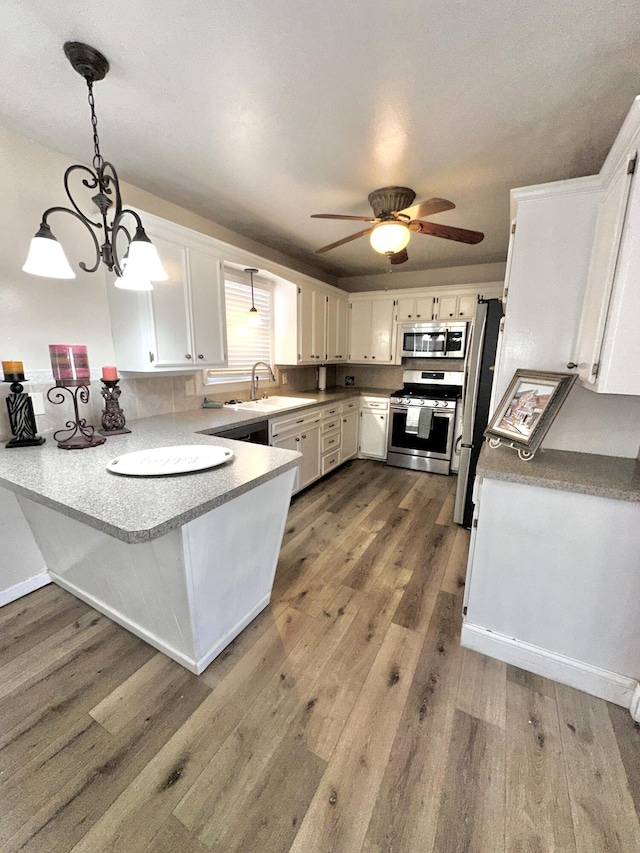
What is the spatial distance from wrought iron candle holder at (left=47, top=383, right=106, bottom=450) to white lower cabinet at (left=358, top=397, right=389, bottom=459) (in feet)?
10.2

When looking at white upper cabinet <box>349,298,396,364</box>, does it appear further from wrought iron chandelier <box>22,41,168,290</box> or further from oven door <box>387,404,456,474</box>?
wrought iron chandelier <box>22,41,168,290</box>

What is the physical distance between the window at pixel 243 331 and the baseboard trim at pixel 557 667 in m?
2.69

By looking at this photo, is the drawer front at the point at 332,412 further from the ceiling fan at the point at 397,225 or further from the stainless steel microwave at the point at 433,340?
the ceiling fan at the point at 397,225

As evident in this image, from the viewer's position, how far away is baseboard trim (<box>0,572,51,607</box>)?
1.87m

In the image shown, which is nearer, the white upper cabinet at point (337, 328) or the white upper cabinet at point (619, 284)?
the white upper cabinet at point (619, 284)

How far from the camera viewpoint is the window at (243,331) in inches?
126

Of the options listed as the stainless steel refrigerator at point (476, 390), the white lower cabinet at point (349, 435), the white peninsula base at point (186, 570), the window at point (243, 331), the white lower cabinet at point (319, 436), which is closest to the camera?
the white peninsula base at point (186, 570)

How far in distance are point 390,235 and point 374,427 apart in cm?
254

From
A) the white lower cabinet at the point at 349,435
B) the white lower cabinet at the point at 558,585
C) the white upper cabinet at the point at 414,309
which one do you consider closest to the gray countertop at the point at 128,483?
the white lower cabinet at the point at 558,585

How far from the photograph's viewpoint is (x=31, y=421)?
5.79ft

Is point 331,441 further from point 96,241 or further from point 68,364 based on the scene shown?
point 96,241

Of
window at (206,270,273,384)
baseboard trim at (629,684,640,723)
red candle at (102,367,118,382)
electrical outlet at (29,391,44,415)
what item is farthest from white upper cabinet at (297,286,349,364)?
baseboard trim at (629,684,640,723)

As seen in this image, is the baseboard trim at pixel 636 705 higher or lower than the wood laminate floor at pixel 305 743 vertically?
higher

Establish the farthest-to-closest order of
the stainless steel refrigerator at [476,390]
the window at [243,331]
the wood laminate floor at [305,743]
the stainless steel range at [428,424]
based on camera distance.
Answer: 1. the stainless steel range at [428,424]
2. the window at [243,331]
3. the stainless steel refrigerator at [476,390]
4. the wood laminate floor at [305,743]
